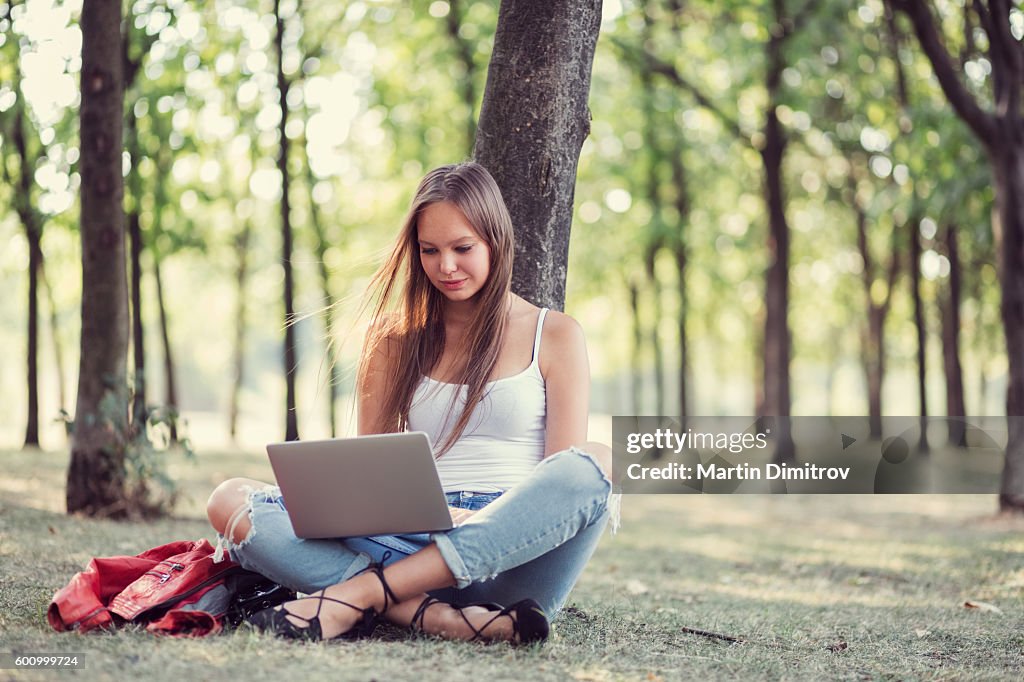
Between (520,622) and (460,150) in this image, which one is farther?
(460,150)

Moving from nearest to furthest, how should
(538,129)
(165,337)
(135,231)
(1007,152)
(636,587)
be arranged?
(538,129) < (636,587) < (1007,152) < (135,231) < (165,337)

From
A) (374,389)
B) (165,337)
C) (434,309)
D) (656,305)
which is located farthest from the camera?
(656,305)

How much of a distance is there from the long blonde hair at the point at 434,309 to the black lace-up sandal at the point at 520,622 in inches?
26.0

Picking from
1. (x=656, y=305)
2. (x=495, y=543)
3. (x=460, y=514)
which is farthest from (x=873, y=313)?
(x=495, y=543)

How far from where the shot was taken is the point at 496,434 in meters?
3.88

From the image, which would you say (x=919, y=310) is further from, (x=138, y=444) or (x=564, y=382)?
(x=564, y=382)

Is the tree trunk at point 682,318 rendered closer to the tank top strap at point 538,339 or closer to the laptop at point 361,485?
the tank top strap at point 538,339

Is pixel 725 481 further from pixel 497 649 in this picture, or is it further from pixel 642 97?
pixel 497 649

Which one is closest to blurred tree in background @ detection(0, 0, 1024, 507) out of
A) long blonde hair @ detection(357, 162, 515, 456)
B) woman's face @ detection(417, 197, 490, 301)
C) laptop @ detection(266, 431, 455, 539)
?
long blonde hair @ detection(357, 162, 515, 456)

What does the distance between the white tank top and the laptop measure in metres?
0.47

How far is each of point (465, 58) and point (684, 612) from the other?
12506 millimetres

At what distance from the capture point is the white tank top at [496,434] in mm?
3848

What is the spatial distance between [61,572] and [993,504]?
40.6ft

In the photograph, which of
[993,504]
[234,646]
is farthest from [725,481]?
[234,646]
